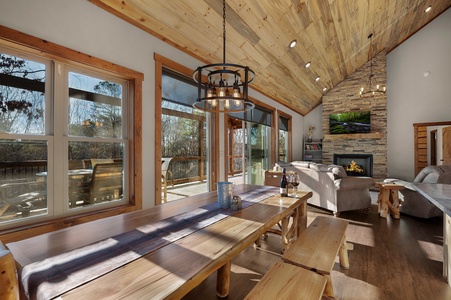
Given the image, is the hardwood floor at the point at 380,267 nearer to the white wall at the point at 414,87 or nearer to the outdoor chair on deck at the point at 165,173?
the outdoor chair on deck at the point at 165,173

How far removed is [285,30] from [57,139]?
3530 mm

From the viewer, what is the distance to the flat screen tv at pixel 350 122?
7637 mm

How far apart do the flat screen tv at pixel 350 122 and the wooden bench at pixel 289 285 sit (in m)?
7.62

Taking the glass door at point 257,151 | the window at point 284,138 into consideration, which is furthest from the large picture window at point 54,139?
the window at point 284,138

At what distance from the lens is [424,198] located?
383 centimetres

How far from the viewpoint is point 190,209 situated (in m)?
1.82

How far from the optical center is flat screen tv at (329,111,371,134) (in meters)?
7.64

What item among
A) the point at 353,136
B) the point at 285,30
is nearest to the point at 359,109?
the point at 353,136

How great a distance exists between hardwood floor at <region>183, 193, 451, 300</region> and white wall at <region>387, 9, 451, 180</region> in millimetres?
4495

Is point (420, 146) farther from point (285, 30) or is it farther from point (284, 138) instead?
point (285, 30)

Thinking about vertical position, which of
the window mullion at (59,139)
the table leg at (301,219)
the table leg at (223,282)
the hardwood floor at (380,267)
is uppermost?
the window mullion at (59,139)

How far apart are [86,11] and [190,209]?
211 centimetres

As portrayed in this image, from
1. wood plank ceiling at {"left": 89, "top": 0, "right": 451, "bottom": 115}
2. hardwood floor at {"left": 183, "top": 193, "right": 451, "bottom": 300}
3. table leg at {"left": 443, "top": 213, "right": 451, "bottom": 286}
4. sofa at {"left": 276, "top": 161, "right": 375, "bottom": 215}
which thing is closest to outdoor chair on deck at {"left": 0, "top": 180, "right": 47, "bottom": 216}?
hardwood floor at {"left": 183, "top": 193, "right": 451, "bottom": 300}

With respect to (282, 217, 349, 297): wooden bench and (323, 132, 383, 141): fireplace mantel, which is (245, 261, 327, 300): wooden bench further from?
(323, 132, 383, 141): fireplace mantel
